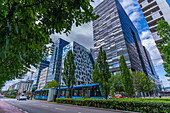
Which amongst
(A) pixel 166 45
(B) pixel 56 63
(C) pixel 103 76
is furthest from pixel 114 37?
(B) pixel 56 63

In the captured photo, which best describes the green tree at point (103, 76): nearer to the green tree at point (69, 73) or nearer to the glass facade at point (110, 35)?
the green tree at point (69, 73)

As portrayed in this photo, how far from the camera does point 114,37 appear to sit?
55.3m

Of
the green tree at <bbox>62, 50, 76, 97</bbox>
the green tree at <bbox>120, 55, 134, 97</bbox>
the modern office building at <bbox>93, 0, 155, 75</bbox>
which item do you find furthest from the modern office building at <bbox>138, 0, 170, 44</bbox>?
the green tree at <bbox>62, 50, 76, 97</bbox>

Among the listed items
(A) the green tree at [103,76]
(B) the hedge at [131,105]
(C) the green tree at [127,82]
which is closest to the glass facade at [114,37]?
(C) the green tree at [127,82]

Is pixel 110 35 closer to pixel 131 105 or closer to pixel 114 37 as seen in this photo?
pixel 114 37

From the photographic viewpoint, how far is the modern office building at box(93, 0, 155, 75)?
1955 inches

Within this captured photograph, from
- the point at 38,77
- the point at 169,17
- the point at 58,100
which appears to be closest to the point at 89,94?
the point at 58,100

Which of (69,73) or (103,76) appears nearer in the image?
(103,76)

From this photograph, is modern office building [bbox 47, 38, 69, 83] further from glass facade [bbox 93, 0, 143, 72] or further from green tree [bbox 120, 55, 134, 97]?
green tree [bbox 120, 55, 134, 97]

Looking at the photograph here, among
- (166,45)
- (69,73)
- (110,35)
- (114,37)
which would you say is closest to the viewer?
(166,45)

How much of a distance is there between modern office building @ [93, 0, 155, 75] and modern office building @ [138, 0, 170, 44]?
1869 centimetres

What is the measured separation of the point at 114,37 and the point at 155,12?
25.6 metres

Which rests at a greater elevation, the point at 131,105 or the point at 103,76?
the point at 103,76

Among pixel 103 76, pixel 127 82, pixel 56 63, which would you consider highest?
pixel 56 63
